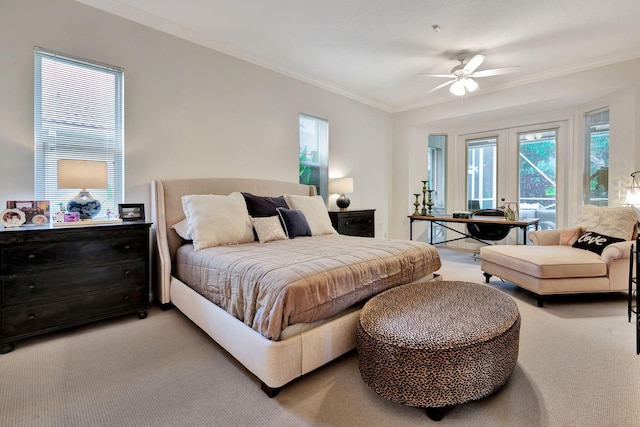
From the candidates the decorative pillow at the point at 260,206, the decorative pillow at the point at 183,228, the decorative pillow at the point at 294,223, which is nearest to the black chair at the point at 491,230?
the decorative pillow at the point at 294,223

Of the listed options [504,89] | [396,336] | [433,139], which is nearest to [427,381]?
[396,336]

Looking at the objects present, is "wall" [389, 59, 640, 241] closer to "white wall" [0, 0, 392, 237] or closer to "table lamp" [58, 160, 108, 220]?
"white wall" [0, 0, 392, 237]

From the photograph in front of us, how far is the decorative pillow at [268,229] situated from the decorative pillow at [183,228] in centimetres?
58

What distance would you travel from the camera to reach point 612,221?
10.4ft

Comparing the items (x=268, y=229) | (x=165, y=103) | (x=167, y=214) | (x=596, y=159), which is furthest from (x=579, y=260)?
(x=165, y=103)

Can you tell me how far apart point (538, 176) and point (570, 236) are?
198 centimetres

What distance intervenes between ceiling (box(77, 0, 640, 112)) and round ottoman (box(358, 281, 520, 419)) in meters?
2.62

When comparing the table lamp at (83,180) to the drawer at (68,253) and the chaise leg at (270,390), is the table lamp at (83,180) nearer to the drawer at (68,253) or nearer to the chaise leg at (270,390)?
the drawer at (68,253)

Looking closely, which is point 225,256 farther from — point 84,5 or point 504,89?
point 504,89

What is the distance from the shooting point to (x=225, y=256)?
218cm

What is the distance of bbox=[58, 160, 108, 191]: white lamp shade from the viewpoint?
226 cm

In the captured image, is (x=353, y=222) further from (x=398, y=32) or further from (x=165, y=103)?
(x=165, y=103)

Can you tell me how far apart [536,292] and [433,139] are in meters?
3.95

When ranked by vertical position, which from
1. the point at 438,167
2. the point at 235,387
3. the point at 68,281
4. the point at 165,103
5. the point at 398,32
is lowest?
the point at 235,387
